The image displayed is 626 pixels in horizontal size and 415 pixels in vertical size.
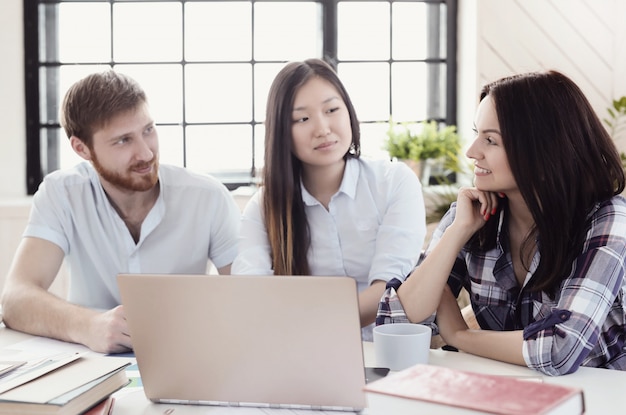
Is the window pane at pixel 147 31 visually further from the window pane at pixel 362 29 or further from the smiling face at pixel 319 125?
the smiling face at pixel 319 125

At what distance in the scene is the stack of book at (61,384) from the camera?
1.01 meters

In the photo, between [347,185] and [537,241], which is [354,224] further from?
[537,241]

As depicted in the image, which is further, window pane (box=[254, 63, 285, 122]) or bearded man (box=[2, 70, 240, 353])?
window pane (box=[254, 63, 285, 122])

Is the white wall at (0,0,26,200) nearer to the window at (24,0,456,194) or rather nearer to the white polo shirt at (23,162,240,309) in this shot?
the window at (24,0,456,194)

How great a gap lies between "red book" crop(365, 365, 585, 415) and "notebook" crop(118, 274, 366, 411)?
A: 0.17 metres

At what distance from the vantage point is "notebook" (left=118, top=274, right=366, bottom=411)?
3.33ft

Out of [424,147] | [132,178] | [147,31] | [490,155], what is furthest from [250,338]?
[147,31]

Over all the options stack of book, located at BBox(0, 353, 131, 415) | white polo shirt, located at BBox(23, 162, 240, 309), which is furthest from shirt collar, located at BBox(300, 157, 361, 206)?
stack of book, located at BBox(0, 353, 131, 415)

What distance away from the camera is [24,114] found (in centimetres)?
358

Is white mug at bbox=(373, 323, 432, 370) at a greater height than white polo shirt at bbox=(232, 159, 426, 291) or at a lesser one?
lesser

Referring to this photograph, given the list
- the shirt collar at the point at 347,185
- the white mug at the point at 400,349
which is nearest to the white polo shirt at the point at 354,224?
the shirt collar at the point at 347,185

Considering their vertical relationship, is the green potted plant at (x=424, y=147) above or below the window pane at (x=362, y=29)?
below

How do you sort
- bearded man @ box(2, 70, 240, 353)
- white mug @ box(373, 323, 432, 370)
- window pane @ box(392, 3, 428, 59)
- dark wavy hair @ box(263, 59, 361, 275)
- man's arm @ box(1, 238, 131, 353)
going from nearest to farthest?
white mug @ box(373, 323, 432, 370) < man's arm @ box(1, 238, 131, 353) < dark wavy hair @ box(263, 59, 361, 275) < bearded man @ box(2, 70, 240, 353) < window pane @ box(392, 3, 428, 59)

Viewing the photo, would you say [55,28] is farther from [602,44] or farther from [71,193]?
[602,44]
